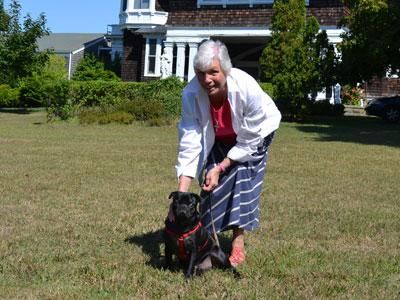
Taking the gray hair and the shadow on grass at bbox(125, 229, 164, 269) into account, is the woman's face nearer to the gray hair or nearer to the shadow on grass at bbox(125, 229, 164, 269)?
the gray hair

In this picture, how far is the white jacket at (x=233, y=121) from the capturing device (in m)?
4.82

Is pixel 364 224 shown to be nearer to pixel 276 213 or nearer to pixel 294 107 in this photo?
pixel 276 213

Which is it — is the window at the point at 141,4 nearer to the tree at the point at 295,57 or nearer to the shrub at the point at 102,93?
the shrub at the point at 102,93

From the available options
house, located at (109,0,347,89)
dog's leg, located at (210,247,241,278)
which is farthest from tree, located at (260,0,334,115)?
dog's leg, located at (210,247,241,278)

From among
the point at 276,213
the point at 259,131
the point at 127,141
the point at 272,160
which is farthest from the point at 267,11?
the point at 259,131

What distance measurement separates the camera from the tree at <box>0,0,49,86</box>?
30.1m

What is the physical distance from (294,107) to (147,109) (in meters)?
6.72

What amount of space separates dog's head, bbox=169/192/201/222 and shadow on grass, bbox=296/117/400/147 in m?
13.3

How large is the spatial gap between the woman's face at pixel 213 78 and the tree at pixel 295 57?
21.4 metres

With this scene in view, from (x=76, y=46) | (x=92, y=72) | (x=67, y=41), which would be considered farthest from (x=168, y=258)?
(x=67, y=41)

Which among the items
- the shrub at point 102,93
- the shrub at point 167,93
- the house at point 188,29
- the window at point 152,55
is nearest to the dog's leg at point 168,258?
the shrub at point 167,93

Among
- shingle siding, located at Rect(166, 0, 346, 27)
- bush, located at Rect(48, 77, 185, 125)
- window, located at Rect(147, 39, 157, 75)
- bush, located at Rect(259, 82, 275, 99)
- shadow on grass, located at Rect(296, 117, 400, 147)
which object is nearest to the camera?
shadow on grass, located at Rect(296, 117, 400, 147)

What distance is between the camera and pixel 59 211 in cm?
721

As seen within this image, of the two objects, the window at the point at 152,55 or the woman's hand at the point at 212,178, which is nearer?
the woman's hand at the point at 212,178
